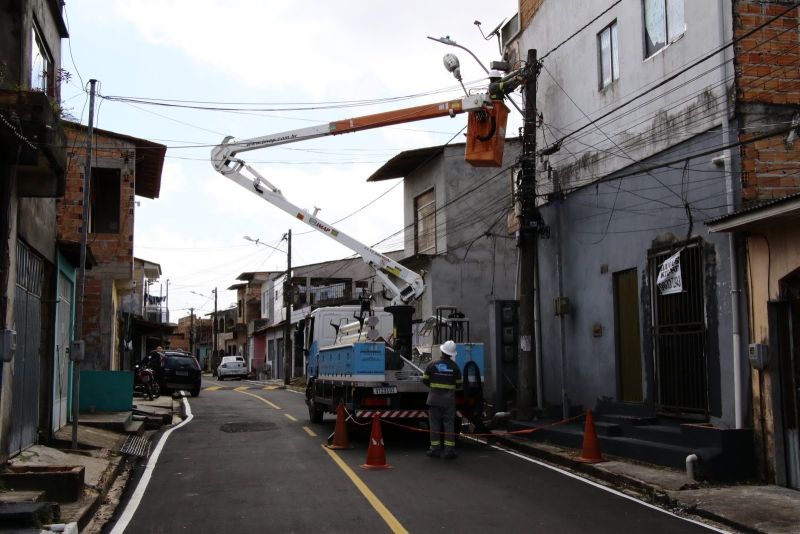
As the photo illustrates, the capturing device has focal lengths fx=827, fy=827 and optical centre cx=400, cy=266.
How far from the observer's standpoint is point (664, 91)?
14070 mm

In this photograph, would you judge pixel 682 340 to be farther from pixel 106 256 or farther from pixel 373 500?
pixel 106 256

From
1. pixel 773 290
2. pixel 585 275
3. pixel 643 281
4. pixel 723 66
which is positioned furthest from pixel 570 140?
Answer: pixel 773 290

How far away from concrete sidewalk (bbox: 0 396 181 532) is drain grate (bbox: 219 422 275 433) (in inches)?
66.2

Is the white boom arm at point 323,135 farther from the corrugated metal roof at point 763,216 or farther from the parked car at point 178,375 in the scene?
the parked car at point 178,375

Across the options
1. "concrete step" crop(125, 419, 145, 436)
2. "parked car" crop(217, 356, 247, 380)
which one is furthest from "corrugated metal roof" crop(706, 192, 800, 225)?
"parked car" crop(217, 356, 247, 380)

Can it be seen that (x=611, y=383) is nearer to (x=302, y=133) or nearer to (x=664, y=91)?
(x=664, y=91)

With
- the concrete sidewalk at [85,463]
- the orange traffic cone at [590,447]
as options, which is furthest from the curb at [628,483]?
the concrete sidewalk at [85,463]

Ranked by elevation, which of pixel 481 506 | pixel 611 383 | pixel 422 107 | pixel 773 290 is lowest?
pixel 481 506

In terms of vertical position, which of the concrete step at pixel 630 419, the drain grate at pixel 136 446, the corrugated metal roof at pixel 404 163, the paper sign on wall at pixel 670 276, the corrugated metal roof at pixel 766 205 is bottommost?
the drain grate at pixel 136 446

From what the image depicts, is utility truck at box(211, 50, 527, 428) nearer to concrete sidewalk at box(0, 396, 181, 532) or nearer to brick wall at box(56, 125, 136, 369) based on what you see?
concrete sidewalk at box(0, 396, 181, 532)

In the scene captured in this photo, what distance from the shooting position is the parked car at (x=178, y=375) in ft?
98.5

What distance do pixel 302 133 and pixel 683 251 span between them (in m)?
9.93

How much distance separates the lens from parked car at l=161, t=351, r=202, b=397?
30031 millimetres

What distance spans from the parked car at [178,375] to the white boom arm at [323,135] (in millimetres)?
11906
